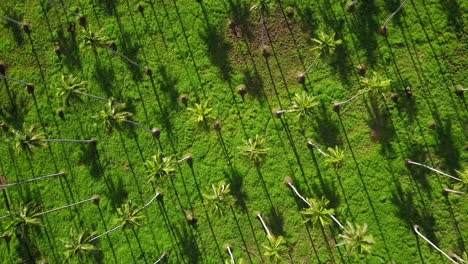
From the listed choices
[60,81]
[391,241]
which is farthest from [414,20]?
[60,81]

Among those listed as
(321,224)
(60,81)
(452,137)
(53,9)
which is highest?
(53,9)

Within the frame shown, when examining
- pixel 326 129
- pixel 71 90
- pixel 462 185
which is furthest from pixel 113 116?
pixel 462 185

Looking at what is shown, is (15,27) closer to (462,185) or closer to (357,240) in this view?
(357,240)

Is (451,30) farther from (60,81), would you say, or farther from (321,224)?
(60,81)

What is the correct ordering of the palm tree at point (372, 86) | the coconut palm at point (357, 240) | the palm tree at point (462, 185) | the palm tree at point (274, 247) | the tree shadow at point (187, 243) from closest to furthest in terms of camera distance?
the coconut palm at point (357, 240) < the palm tree at point (462, 185) < the palm tree at point (372, 86) < the palm tree at point (274, 247) < the tree shadow at point (187, 243)

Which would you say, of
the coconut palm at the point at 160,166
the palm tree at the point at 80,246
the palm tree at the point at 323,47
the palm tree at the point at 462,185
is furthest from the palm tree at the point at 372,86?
the palm tree at the point at 80,246

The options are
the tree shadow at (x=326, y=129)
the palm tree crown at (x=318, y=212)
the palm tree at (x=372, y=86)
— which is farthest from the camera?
the tree shadow at (x=326, y=129)

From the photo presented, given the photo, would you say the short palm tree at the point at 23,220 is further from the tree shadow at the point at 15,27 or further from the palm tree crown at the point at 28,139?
the tree shadow at the point at 15,27
